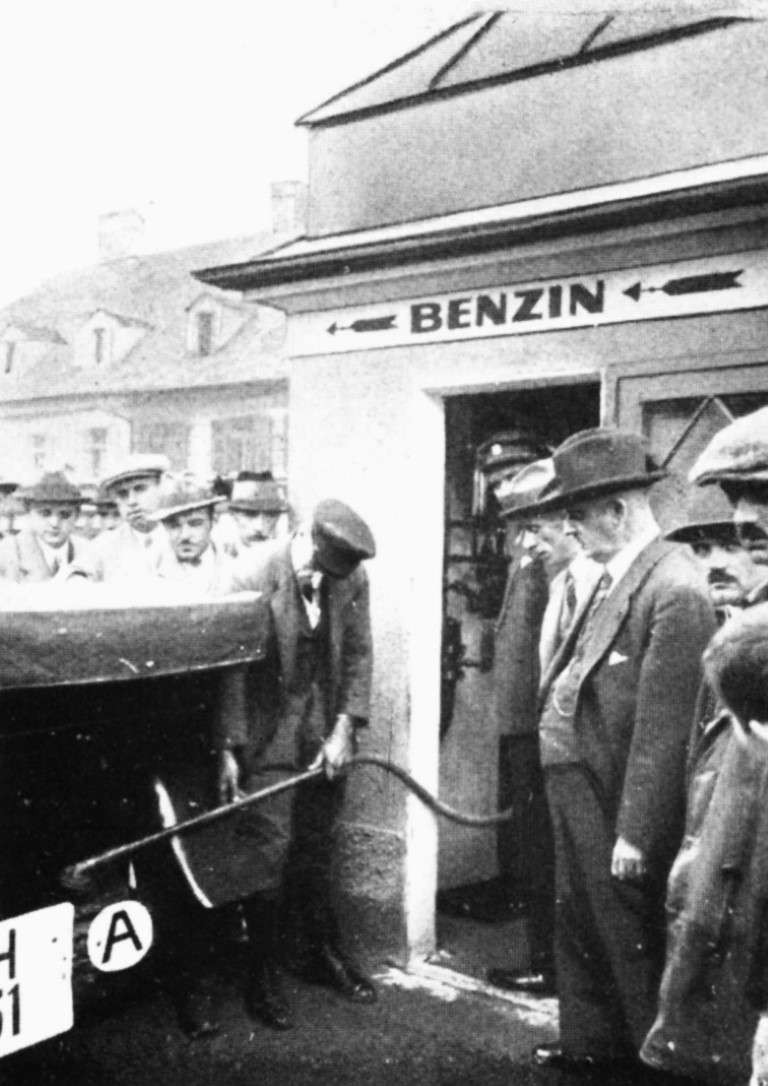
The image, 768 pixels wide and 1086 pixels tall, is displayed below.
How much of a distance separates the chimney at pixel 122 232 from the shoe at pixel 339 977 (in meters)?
2.02

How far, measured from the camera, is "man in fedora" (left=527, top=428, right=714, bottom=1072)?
2.53m

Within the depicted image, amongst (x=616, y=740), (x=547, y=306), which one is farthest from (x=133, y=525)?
(x=616, y=740)

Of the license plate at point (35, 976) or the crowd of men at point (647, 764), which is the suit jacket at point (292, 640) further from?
the license plate at point (35, 976)

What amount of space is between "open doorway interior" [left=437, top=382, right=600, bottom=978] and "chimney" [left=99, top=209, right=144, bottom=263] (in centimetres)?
134

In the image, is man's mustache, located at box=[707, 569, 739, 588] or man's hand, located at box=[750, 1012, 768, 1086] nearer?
A: man's hand, located at box=[750, 1012, 768, 1086]

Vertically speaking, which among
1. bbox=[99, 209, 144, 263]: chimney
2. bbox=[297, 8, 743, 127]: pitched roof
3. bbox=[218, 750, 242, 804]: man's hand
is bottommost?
bbox=[218, 750, 242, 804]: man's hand

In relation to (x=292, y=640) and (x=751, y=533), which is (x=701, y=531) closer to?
(x=751, y=533)

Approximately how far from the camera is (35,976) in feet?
7.66

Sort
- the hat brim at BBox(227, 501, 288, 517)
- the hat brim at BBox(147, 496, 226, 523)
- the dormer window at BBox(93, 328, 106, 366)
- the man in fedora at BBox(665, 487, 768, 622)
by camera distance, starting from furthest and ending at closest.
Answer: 1. the hat brim at BBox(227, 501, 288, 517)
2. the hat brim at BBox(147, 496, 226, 523)
3. the dormer window at BBox(93, 328, 106, 366)
4. the man in fedora at BBox(665, 487, 768, 622)

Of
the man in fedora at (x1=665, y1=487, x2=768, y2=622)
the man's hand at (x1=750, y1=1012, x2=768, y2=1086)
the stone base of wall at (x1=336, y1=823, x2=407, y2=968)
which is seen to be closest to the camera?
the man's hand at (x1=750, y1=1012, x2=768, y2=1086)

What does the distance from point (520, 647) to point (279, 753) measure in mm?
771

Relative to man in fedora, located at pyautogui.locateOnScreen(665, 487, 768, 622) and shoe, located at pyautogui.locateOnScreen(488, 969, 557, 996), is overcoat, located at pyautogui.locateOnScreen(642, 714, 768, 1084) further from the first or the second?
shoe, located at pyautogui.locateOnScreen(488, 969, 557, 996)

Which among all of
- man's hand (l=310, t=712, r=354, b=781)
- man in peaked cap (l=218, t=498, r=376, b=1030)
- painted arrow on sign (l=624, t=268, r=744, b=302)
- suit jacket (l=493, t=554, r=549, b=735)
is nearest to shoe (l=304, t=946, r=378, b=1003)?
man in peaked cap (l=218, t=498, r=376, b=1030)

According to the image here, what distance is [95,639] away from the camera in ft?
8.05
